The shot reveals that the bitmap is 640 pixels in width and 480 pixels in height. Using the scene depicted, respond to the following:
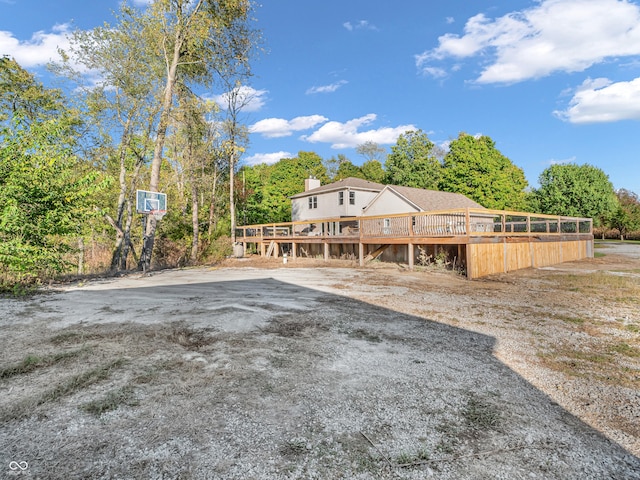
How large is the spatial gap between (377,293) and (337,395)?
5232 mm

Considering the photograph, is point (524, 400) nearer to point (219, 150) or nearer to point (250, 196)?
point (219, 150)

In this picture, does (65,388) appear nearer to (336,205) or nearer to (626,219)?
(336,205)

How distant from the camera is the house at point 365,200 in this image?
73.5 ft

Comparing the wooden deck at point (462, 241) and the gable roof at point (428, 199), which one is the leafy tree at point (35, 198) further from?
the gable roof at point (428, 199)

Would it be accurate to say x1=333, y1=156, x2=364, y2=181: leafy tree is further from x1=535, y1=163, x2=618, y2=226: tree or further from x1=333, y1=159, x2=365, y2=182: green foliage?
x1=535, y1=163, x2=618, y2=226: tree

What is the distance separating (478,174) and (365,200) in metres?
16.1

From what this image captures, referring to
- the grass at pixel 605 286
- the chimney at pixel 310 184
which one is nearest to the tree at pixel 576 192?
the chimney at pixel 310 184

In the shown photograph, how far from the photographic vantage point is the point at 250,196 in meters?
37.2

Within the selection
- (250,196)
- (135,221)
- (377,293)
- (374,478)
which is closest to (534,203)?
(250,196)

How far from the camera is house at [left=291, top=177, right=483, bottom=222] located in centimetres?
2241

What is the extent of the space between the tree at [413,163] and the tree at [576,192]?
11608mm

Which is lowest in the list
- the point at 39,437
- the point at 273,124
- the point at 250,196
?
the point at 39,437

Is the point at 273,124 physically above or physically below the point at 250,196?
above

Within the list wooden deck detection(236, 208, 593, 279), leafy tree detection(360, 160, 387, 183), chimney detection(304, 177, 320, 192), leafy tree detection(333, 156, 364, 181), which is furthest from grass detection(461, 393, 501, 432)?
leafy tree detection(333, 156, 364, 181)
